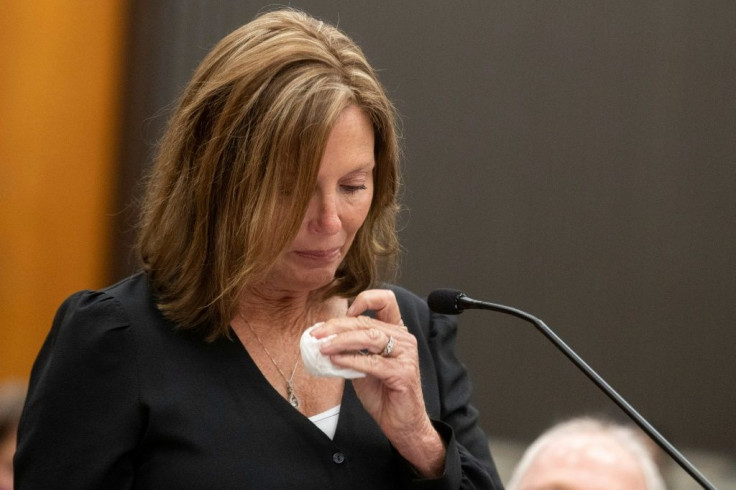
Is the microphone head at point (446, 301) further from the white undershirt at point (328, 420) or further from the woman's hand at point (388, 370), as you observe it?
the white undershirt at point (328, 420)

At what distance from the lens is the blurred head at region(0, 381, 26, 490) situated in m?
2.53

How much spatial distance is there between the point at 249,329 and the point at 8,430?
127cm

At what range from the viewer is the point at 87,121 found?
3.58 metres

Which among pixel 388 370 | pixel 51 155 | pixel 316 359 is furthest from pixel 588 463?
pixel 51 155

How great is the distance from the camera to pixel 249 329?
5.07 ft

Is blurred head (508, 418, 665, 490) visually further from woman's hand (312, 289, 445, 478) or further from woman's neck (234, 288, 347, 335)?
woman's neck (234, 288, 347, 335)

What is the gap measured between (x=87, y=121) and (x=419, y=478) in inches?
96.6

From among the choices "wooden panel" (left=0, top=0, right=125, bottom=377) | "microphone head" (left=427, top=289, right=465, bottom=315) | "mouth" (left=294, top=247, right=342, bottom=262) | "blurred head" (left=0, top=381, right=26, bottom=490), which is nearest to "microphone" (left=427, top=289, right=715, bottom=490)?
"microphone head" (left=427, top=289, right=465, bottom=315)

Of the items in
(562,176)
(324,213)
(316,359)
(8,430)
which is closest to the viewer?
(316,359)

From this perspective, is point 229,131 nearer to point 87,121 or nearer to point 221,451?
point 221,451

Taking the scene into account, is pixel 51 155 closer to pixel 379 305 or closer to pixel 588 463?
pixel 379 305

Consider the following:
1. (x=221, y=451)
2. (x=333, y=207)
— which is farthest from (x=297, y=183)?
(x=221, y=451)

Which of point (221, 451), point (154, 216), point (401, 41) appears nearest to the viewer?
point (221, 451)

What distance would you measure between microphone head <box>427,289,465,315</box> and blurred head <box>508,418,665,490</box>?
29cm
